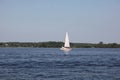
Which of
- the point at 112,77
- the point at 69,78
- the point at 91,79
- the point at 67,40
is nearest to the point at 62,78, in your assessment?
the point at 69,78

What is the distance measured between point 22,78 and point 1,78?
2.11 m

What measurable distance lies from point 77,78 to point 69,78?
2.70 ft

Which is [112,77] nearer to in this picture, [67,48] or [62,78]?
[62,78]

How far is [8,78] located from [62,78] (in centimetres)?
551

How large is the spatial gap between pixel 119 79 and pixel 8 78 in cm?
1121

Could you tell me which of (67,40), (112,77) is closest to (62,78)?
(112,77)

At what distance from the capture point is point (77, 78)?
114 feet

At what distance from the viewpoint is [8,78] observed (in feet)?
113

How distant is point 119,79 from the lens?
33.9 meters

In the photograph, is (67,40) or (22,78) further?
(67,40)

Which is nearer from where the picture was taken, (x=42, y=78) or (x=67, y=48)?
(x=42, y=78)

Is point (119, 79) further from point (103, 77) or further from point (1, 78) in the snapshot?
point (1, 78)

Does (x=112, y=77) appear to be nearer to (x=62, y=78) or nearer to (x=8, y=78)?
(x=62, y=78)

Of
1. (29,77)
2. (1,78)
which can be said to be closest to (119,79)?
(29,77)
